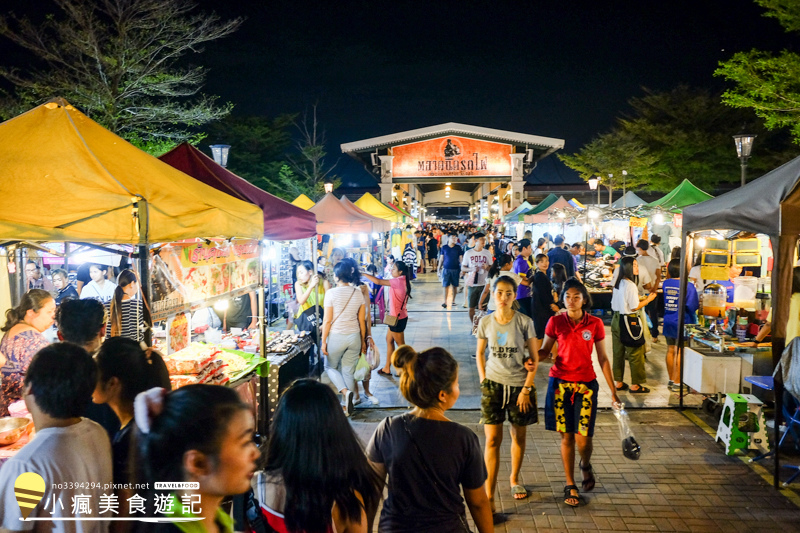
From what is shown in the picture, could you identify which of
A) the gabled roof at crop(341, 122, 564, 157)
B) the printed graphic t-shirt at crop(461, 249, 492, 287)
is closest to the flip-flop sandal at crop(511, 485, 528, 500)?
the printed graphic t-shirt at crop(461, 249, 492, 287)

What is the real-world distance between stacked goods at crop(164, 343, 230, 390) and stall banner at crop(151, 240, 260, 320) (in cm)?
60

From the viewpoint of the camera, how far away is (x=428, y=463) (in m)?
2.34

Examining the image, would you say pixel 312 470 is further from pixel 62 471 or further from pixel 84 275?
pixel 84 275

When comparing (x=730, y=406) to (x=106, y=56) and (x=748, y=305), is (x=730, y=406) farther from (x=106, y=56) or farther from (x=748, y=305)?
(x=106, y=56)

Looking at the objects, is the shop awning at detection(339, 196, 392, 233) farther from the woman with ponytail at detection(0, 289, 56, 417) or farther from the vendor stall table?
the woman with ponytail at detection(0, 289, 56, 417)

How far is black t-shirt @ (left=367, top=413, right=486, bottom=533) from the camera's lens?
92.1 inches

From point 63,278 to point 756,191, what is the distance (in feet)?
36.3

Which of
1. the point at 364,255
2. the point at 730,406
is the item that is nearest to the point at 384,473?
the point at 730,406

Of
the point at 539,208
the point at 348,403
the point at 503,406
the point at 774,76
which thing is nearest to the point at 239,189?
the point at 348,403

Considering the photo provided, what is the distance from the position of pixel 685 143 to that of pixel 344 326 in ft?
101

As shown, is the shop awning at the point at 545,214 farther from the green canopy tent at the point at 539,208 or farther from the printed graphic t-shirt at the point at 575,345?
the printed graphic t-shirt at the point at 575,345

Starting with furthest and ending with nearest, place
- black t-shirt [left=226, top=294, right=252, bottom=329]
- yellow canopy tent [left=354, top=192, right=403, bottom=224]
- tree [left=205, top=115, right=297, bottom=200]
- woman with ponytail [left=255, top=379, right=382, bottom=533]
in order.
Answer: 1. tree [left=205, top=115, right=297, bottom=200]
2. yellow canopy tent [left=354, top=192, right=403, bottom=224]
3. black t-shirt [left=226, top=294, right=252, bottom=329]
4. woman with ponytail [left=255, top=379, right=382, bottom=533]

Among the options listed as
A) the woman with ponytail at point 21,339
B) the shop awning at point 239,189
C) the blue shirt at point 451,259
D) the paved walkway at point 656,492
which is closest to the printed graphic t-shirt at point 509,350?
the paved walkway at point 656,492

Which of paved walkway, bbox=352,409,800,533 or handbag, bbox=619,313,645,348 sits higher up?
handbag, bbox=619,313,645,348
